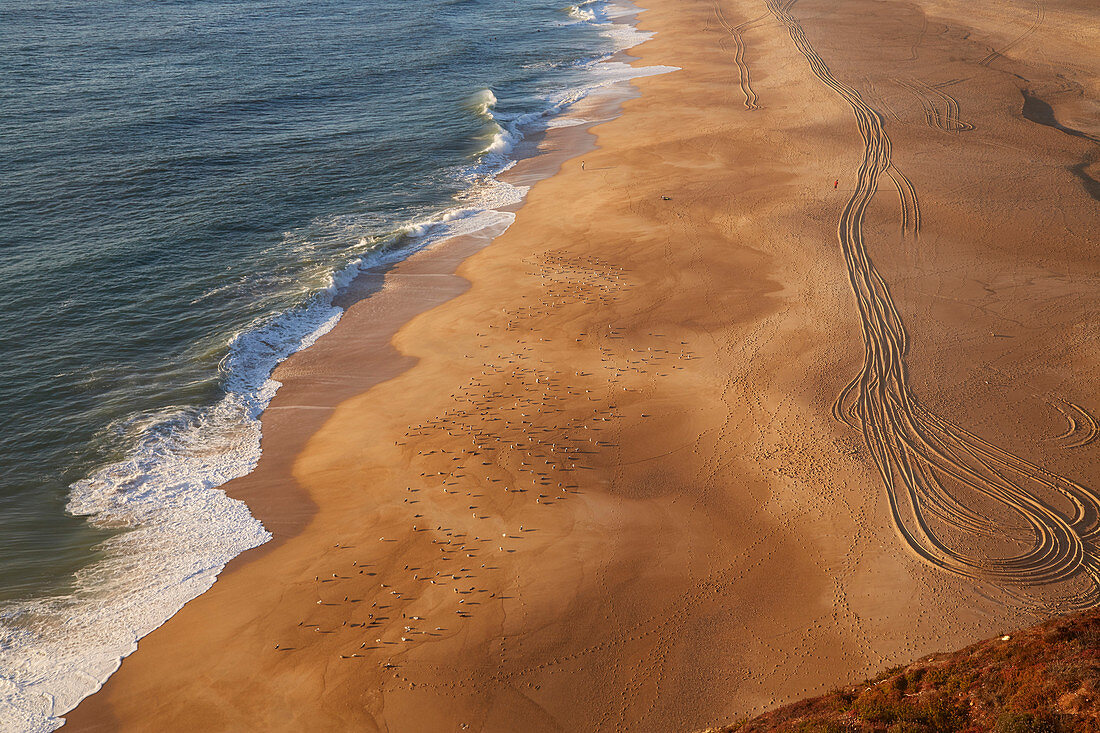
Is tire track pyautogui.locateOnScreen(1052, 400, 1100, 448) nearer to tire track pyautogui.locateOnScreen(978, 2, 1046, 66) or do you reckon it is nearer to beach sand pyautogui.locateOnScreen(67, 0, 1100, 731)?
beach sand pyautogui.locateOnScreen(67, 0, 1100, 731)

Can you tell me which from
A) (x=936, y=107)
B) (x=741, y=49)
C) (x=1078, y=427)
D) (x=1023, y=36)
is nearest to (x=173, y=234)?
(x=1078, y=427)

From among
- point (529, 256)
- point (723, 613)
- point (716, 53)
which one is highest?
point (716, 53)

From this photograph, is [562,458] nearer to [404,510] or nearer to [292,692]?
[404,510]

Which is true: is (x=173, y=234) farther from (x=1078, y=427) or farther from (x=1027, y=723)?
(x=1078, y=427)

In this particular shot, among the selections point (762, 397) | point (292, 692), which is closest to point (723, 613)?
point (762, 397)

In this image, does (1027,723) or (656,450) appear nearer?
(1027,723)

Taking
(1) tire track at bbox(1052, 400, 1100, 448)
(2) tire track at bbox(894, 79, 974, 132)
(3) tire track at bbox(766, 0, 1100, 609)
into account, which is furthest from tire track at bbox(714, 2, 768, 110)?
(1) tire track at bbox(1052, 400, 1100, 448)
